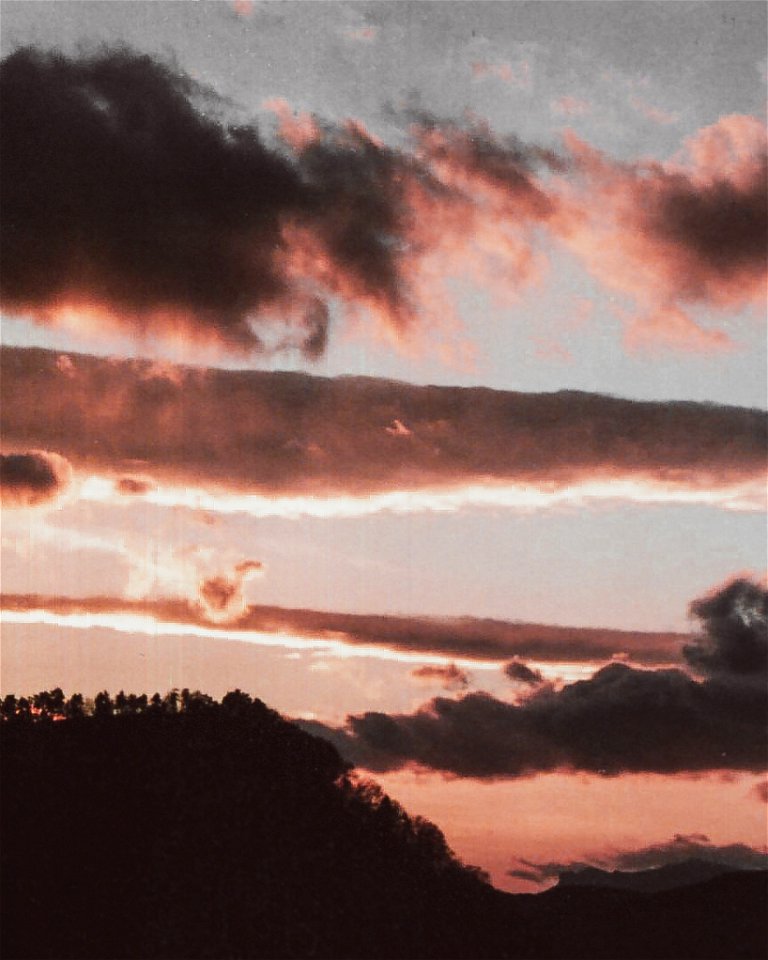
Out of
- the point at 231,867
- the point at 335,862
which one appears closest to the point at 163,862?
the point at 231,867

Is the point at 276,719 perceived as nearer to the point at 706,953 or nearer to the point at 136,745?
the point at 136,745

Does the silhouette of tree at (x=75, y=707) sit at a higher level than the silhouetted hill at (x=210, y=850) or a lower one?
higher

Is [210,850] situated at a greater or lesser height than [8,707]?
lesser

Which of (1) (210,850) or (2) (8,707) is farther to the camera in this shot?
(2) (8,707)

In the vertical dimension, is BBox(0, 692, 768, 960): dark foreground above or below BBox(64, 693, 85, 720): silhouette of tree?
below

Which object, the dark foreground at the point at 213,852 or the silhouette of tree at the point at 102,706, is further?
the silhouette of tree at the point at 102,706

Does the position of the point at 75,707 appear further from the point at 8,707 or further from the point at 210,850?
the point at 210,850

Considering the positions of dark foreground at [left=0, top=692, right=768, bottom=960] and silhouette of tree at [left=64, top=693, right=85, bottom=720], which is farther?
silhouette of tree at [left=64, top=693, right=85, bottom=720]

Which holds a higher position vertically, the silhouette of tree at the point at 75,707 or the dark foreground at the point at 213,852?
the silhouette of tree at the point at 75,707

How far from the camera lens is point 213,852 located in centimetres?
10519

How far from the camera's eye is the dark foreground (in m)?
94.0

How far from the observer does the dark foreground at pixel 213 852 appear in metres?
94.0

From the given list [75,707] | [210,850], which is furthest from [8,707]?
[210,850]

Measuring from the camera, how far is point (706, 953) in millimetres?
167875
